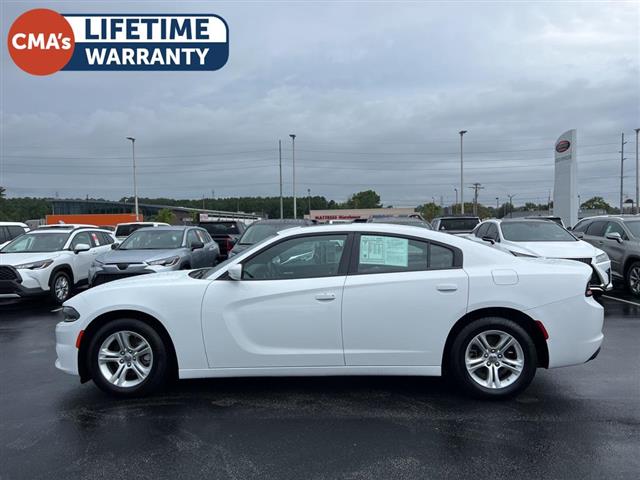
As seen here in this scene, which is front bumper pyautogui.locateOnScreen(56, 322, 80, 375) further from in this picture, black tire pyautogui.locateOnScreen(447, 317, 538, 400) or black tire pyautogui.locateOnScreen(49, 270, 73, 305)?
black tire pyautogui.locateOnScreen(49, 270, 73, 305)

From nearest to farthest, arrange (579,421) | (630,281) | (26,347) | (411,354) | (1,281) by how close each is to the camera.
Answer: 1. (579,421)
2. (411,354)
3. (26,347)
4. (1,281)
5. (630,281)

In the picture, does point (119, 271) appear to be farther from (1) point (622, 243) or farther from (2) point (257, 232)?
(1) point (622, 243)

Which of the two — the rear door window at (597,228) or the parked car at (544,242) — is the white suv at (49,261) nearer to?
the parked car at (544,242)

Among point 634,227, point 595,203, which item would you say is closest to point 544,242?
point 634,227

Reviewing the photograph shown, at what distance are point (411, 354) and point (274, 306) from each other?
1292 millimetres

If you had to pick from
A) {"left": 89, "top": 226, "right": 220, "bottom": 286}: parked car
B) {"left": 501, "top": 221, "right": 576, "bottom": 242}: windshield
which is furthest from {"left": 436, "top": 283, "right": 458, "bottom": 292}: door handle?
{"left": 501, "top": 221, "right": 576, "bottom": 242}: windshield

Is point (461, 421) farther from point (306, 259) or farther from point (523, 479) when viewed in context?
point (306, 259)

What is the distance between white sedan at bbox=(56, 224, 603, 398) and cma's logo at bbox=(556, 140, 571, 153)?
22669mm

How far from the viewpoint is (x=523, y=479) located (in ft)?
10.0

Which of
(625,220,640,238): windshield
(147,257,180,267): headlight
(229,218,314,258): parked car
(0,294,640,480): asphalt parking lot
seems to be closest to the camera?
(0,294,640,480): asphalt parking lot

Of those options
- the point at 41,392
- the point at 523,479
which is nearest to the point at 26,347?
the point at 41,392

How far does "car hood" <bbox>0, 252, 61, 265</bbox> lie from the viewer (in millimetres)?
9453

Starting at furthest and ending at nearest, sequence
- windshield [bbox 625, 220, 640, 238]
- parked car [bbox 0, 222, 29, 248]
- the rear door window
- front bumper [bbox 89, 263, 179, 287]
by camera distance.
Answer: parked car [bbox 0, 222, 29, 248] < the rear door window < windshield [bbox 625, 220, 640, 238] < front bumper [bbox 89, 263, 179, 287]

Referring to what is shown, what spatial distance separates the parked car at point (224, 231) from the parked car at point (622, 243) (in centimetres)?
1050
